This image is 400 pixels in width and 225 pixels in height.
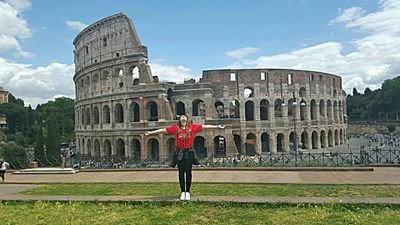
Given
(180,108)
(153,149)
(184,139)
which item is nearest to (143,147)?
(153,149)

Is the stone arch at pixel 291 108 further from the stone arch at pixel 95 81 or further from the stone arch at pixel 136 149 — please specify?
the stone arch at pixel 95 81

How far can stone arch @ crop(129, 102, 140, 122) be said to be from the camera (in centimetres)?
4019

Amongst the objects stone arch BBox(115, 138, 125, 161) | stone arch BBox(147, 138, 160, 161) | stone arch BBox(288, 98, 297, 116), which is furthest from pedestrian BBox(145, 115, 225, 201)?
stone arch BBox(288, 98, 297, 116)

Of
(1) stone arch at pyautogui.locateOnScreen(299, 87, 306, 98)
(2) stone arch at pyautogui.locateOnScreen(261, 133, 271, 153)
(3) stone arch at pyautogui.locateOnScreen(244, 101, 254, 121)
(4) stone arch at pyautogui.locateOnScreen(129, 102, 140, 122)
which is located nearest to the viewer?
(4) stone arch at pyautogui.locateOnScreen(129, 102, 140, 122)

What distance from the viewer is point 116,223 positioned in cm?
664

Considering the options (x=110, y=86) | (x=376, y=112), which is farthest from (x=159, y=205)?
(x=376, y=112)

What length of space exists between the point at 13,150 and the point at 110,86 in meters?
11.9

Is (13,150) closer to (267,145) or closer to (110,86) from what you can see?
(110,86)

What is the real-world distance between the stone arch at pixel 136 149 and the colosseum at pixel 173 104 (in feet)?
0.14

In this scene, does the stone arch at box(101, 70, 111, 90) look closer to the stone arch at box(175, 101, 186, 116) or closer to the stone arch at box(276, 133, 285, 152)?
the stone arch at box(175, 101, 186, 116)

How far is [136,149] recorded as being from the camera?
4144cm

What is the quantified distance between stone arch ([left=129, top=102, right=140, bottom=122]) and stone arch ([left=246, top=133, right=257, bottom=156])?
12.4 meters

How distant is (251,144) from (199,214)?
35425mm

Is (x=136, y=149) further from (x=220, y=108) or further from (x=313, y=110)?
(x=313, y=110)
